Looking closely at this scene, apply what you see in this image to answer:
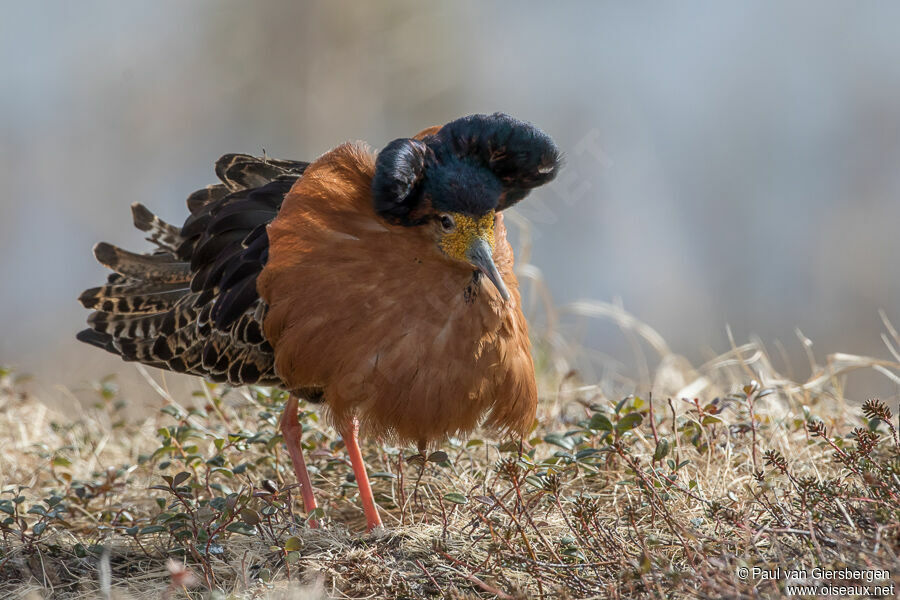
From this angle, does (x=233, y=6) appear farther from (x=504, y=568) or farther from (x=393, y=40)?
(x=504, y=568)

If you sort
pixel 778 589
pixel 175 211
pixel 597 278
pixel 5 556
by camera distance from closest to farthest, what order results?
pixel 778 589, pixel 5 556, pixel 597 278, pixel 175 211

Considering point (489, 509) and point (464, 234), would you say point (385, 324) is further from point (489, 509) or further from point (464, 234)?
point (489, 509)

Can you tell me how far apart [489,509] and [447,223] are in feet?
3.92

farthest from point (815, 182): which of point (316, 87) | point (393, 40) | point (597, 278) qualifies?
point (316, 87)

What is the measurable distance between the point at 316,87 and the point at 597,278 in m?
4.88

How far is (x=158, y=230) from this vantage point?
546cm

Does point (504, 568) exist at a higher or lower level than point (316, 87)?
lower

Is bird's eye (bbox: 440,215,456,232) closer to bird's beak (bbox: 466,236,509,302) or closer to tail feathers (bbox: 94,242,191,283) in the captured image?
bird's beak (bbox: 466,236,509,302)

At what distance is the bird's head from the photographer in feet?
12.1

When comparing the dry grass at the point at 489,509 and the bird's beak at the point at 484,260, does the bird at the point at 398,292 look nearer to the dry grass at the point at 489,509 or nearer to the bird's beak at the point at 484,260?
the bird's beak at the point at 484,260

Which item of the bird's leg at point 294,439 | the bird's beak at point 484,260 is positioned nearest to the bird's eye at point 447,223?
the bird's beak at point 484,260

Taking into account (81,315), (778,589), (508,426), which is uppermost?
(81,315)

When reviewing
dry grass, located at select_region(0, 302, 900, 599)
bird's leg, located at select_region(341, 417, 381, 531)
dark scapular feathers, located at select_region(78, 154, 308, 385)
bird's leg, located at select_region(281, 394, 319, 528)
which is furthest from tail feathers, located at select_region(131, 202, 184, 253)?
bird's leg, located at select_region(341, 417, 381, 531)

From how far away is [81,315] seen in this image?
42.6 ft
